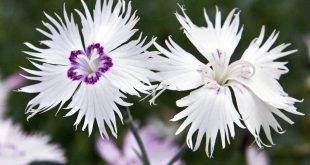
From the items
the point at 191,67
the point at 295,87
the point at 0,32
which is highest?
the point at 0,32

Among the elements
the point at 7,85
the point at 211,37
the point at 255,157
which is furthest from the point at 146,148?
the point at 211,37

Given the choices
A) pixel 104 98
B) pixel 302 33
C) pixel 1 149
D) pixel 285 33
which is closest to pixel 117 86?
pixel 104 98

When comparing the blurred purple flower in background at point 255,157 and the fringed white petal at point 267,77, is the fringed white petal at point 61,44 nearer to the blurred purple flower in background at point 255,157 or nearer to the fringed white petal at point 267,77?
the fringed white petal at point 267,77

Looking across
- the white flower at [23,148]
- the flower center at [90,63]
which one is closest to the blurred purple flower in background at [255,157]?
the white flower at [23,148]

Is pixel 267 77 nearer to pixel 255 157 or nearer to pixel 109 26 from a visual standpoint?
pixel 109 26

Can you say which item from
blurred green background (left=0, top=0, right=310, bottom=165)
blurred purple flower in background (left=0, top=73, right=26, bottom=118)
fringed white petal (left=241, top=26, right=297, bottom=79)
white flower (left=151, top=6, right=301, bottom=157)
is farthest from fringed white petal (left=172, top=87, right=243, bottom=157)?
blurred purple flower in background (left=0, top=73, right=26, bottom=118)

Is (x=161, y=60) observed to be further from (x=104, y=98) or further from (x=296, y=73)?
(x=296, y=73)

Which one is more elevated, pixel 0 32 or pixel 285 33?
pixel 0 32
